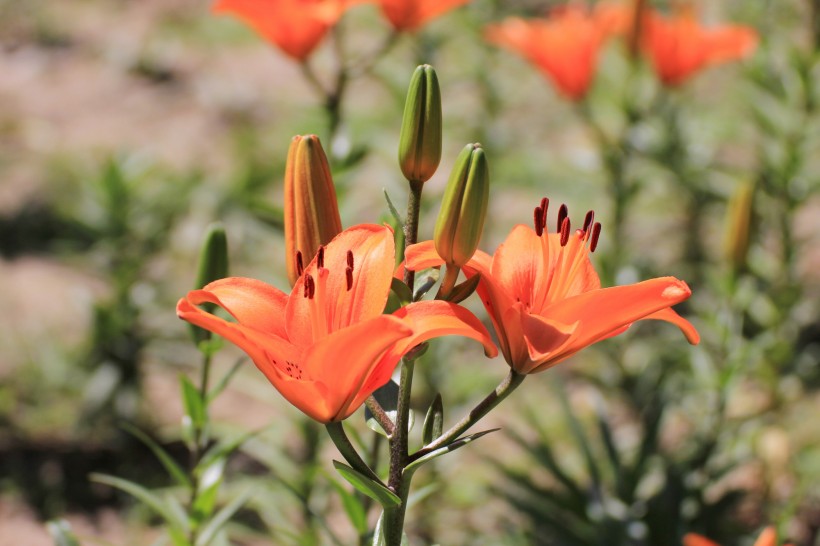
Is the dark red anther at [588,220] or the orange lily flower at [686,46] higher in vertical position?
the orange lily flower at [686,46]

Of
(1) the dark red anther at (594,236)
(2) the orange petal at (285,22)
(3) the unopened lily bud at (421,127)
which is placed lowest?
(1) the dark red anther at (594,236)

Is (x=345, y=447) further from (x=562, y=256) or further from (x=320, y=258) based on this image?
(x=562, y=256)

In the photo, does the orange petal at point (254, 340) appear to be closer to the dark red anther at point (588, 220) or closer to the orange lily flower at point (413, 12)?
the dark red anther at point (588, 220)

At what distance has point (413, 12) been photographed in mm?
1621

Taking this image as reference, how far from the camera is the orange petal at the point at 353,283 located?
2.66ft

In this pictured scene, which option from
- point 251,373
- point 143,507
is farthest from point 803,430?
point 143,507

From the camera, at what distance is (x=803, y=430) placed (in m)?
2.22

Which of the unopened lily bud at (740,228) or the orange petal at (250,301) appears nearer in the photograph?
the orange petal at (250,301)

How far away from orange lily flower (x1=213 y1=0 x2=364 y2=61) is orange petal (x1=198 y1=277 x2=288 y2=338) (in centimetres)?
73

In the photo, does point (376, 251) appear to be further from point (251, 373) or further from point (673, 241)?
point (673, 241)

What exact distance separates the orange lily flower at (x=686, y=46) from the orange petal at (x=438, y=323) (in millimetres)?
1530

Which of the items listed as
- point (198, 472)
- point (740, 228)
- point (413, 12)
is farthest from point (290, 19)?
point (740, 228)

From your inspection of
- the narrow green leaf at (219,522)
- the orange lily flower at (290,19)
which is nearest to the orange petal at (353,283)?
the narrow green leaf at (219,522)

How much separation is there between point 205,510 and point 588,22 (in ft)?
4.98
